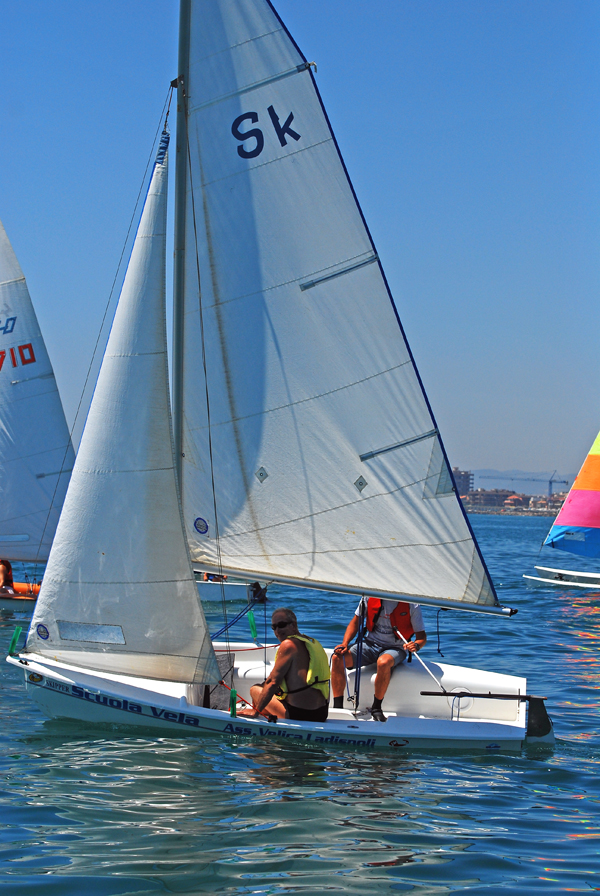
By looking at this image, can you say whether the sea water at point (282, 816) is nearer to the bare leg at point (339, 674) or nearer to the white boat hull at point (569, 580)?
the bare leg at point (339, 674)

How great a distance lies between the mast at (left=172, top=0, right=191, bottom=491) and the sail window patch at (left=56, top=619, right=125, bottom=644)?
150 cm

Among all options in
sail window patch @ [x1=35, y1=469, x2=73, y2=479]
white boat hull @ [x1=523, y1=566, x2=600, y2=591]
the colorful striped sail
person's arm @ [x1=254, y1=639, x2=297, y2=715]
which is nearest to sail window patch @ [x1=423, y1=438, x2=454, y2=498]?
person's arm @ [x1=254, y1=639, x2=297, y2=715]

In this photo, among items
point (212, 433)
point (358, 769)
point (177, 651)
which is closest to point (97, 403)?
point (212, 433)

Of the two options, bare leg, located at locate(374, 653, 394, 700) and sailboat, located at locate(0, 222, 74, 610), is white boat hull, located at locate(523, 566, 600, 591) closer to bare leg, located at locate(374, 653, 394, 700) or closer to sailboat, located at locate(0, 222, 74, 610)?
sailboat, located at locate(0, 222, 74, 610)

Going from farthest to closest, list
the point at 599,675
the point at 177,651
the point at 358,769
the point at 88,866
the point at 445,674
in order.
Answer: the point at 599,675
the point at 445,674
the point at 177,651
the point at 358,769
the point at 88,866

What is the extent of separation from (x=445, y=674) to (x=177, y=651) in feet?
9.69

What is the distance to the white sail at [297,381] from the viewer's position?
28.5 feet

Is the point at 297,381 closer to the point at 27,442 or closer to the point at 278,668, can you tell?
the point at 278,668

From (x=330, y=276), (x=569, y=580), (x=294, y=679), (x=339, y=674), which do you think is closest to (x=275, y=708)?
(x=294, y=679)

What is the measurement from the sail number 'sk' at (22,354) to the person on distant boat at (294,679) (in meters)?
12.4

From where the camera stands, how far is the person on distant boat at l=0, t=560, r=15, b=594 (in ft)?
60.2

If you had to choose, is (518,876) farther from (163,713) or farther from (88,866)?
(163,713)

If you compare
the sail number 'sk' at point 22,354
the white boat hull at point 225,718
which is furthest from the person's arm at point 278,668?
the sail number 'sk' at point 22,354

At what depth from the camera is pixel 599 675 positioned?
1280cm
